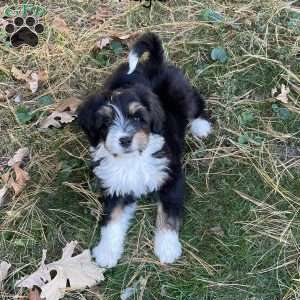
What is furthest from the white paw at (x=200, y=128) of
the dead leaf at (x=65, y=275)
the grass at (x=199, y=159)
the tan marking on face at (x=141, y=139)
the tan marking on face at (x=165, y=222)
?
the dead leaf at (x=65, y=275)

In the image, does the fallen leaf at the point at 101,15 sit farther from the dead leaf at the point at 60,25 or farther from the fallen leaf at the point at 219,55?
the fallen leaf at the point at 219,55

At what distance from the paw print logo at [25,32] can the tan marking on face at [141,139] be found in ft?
7.18

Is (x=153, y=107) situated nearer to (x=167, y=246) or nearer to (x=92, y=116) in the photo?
(x=92, y=116)

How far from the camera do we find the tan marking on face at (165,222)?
3.56m

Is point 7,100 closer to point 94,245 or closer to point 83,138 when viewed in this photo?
point 83,138

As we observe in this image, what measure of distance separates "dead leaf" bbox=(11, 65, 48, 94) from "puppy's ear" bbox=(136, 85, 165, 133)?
1528mm

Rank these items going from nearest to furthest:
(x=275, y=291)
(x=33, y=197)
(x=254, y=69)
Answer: (x=275, y=291) → (x=33, y=197) → (x=254, y=69)

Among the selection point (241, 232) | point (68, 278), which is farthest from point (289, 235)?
point (68, 278)

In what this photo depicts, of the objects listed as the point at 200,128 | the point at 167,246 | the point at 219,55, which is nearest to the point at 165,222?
the point at 167,246

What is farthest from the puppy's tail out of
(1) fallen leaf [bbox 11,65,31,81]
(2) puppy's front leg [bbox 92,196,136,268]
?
(1) fallen leaf [bbox 11,65,31,81]

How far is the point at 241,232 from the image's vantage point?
3643 mm

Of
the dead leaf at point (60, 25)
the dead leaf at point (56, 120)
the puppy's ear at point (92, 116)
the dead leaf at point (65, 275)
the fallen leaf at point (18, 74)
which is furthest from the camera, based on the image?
the dead leaf at point (60, 25)

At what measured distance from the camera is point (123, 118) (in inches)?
126

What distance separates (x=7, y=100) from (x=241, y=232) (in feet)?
7.21
